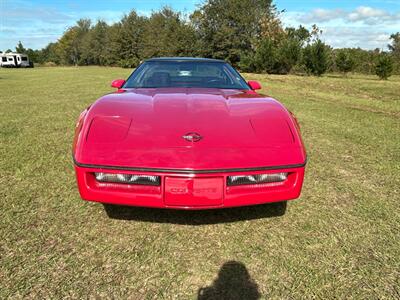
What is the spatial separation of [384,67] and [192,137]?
22.6 meters

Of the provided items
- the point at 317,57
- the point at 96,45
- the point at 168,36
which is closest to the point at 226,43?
the point at 168,36

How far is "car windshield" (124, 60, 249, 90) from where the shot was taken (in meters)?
3.30

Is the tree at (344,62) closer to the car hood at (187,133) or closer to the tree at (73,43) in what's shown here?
the car hood at (187,133)

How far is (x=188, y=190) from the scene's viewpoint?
2.01m

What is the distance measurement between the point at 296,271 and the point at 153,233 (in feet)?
3.24

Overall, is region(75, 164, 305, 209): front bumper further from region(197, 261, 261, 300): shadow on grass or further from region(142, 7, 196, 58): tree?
region(142, 7, 196, 58): tree

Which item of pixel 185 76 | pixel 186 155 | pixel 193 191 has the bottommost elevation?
pixel 193 191

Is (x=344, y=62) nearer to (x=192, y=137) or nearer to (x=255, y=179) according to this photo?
(x=255, y=179)

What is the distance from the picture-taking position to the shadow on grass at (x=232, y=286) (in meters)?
1.80

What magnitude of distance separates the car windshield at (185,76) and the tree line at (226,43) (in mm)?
20898

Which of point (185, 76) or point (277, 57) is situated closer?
point (185, 76)

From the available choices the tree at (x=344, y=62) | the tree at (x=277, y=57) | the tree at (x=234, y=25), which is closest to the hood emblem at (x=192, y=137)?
the tree at (x=344, y=62)

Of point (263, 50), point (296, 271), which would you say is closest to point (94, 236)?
point (296, 271)

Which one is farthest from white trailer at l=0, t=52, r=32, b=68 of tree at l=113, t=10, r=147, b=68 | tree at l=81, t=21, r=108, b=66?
tree at l=113, t=10, r=147, b=68
